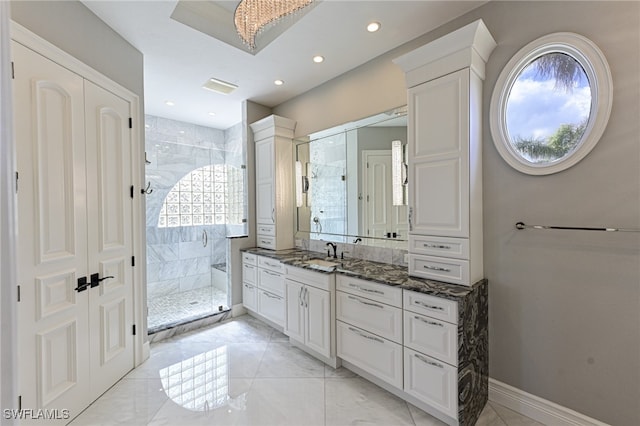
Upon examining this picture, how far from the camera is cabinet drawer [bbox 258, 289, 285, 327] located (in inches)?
122

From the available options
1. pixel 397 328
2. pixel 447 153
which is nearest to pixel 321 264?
pixel 397 328

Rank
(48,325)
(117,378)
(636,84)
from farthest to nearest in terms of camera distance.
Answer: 1. (117,378)
2. (48,325)
3. (636,84)

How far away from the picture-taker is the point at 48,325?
1.75 meters

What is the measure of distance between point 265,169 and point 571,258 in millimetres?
3163

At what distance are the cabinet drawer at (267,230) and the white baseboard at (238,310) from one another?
39.6 inches

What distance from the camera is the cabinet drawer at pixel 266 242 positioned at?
143 inches

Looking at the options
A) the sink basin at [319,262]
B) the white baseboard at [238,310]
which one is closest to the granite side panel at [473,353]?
the sink basin at [319,262]

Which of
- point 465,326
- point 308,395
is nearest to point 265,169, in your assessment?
point 308,395

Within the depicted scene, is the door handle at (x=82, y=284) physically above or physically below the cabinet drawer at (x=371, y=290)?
above

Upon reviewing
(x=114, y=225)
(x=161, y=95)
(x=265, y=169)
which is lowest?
(x=114, y=225)

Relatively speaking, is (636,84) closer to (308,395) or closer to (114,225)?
A: (308,395)

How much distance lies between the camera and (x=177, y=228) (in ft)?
15.6

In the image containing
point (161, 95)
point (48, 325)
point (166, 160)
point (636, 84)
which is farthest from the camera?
point (166, 160)

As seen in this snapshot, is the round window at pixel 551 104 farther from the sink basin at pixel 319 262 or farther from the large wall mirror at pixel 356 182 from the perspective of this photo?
the sink basin at pixel 319 262
